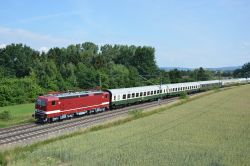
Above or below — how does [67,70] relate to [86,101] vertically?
above

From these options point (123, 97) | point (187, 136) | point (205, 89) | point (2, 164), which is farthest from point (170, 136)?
point (205, 89)

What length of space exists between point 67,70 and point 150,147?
280 feet

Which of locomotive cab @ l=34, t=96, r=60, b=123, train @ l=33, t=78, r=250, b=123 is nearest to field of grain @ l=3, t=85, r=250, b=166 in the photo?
locomotive cab @ l=34, t=96, r=60, b=123

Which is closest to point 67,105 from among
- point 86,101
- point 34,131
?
point 86,101

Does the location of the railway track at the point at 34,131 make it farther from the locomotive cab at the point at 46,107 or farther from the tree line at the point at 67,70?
the tree line at the point at 67,70

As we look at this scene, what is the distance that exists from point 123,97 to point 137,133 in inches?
1238

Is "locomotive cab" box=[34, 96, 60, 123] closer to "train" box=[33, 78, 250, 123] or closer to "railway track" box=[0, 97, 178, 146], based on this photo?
"train" box=[33, 78, 250, 123]

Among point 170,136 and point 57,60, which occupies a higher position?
point 57,60

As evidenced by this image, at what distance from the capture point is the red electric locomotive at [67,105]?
48.8 metres

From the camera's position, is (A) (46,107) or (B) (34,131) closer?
(B) (34,131)

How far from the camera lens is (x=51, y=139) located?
3553 centimetres

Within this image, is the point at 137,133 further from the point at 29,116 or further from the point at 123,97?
the point at 123,97

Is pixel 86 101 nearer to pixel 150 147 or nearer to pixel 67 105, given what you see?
pixel 67 105

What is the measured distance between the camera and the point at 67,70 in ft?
373
